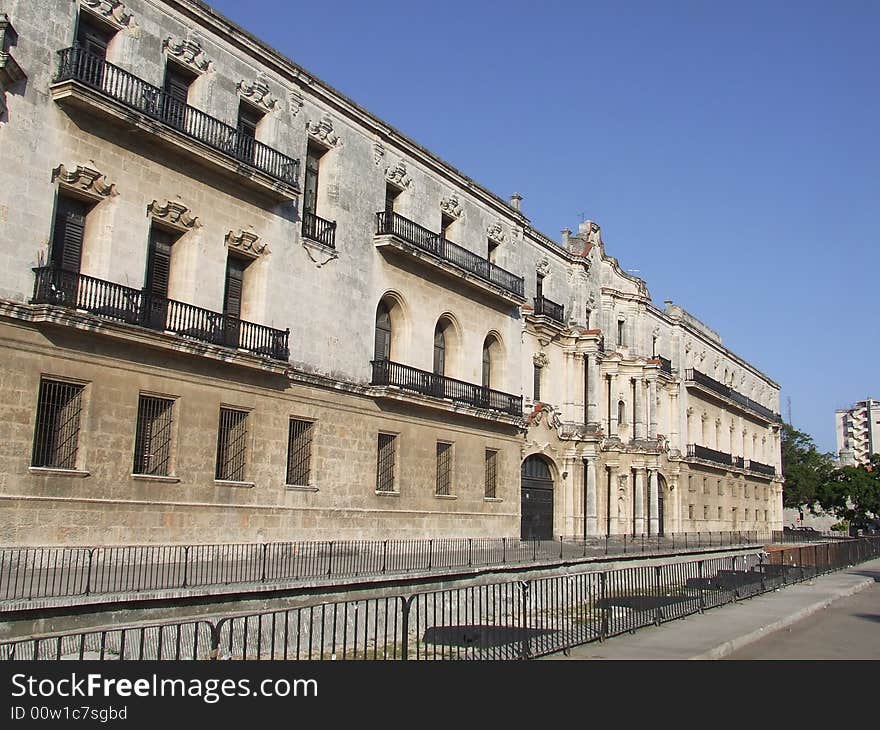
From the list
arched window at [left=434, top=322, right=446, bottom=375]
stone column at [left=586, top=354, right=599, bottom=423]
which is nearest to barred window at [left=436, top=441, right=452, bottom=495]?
arched window at [left=434, top=322, right=446, bottom=375]

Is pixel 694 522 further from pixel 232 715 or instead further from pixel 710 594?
pixel 232 715

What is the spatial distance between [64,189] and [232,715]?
13.7 metres

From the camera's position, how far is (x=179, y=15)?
64.1 ft

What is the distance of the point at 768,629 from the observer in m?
15.2

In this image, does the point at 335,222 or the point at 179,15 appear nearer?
the point at 179,15

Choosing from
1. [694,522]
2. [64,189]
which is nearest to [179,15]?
[64,189]

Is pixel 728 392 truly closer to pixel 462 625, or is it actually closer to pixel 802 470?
pixel 802 470

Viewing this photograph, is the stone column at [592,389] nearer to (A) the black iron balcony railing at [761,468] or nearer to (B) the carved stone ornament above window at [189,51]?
(B) the carved stone ornament above window at [189,51]

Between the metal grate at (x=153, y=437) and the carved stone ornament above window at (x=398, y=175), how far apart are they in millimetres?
10819

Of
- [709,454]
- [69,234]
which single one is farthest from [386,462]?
[709,454]

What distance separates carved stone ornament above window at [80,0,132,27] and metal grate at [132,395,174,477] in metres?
7.73

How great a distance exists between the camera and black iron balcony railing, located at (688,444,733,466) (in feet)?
159

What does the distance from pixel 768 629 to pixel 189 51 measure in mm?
16766

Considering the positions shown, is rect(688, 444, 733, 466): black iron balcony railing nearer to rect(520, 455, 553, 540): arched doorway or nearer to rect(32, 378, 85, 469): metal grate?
rect(520, 455, 553, 540): arched doorway
